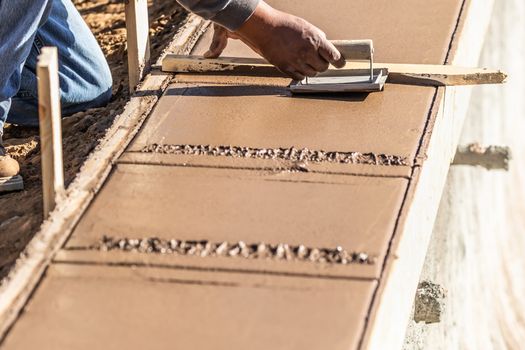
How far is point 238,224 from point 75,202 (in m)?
0.54

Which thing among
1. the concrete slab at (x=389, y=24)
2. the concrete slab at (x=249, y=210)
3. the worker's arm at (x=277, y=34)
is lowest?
the concrete slab at (x=249, y=210)

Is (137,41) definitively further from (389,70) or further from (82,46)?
(389,70)

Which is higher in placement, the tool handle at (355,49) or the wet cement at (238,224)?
the tool handle at (355,49)

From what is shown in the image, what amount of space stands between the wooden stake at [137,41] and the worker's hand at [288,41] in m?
0.57

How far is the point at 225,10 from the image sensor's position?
3.30m

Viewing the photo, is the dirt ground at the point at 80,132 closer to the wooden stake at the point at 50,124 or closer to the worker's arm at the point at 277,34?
the wooden stake at the point at 50,124

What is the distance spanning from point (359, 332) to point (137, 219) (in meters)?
0.85

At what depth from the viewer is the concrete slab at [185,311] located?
246 centimetres

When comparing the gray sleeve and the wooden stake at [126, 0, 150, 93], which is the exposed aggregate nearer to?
the gray sleeve

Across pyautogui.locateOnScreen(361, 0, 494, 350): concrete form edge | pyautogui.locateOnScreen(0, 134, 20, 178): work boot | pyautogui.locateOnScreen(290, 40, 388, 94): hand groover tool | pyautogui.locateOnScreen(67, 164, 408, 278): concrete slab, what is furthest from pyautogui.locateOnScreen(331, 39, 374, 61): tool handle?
pyautogui.locateOnScreen(0, 134, 20, 178): work boot

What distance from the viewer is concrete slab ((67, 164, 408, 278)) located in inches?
111

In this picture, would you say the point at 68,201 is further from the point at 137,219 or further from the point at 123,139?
the point at 123,139

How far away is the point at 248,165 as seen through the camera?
3234mm

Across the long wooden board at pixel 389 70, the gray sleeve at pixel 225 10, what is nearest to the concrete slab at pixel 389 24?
the long wooden board at pixel 389 70
